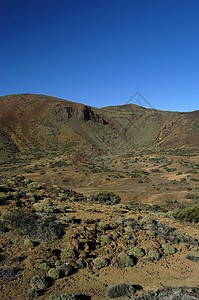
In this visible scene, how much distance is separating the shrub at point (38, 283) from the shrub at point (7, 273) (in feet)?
2.61

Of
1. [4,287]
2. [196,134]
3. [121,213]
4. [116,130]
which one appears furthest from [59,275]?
[116,130]

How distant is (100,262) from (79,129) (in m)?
88.4

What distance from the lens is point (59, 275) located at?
8102mm

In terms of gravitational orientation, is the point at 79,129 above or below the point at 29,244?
above

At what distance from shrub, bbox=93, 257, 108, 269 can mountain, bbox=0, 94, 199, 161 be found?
65.3 meters

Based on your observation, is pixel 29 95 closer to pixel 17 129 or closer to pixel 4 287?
pixel 17 129

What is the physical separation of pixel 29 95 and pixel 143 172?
321 ft

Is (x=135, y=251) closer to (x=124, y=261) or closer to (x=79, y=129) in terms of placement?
(x=124, y=261)

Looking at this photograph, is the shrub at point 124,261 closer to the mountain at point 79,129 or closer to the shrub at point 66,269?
the shrub at point 66,269

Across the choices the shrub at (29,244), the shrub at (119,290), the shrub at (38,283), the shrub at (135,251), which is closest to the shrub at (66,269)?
the shrub at (38,283)

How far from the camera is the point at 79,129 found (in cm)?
9569

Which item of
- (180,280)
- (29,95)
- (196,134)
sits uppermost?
(29,95)

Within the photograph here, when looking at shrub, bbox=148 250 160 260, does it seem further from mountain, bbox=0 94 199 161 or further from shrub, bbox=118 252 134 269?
mountain, bbox=0 94 199 161

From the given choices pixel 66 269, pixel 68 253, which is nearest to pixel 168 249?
pixel 68 253
